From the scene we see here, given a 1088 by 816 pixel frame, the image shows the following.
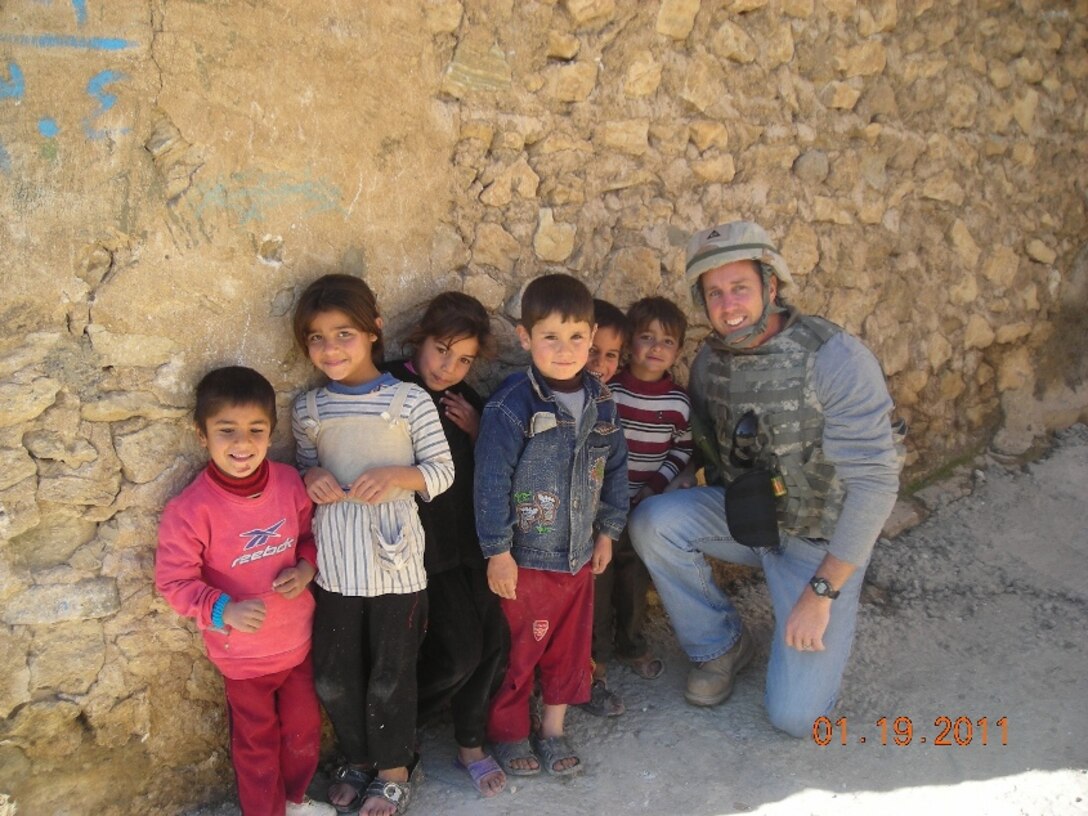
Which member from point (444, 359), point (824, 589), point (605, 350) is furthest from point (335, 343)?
point (824, 589)

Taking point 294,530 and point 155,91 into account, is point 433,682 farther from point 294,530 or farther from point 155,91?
point 155,91

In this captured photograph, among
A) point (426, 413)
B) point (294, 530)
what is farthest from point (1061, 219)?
point (294, 530)

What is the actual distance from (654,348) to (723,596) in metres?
0.87

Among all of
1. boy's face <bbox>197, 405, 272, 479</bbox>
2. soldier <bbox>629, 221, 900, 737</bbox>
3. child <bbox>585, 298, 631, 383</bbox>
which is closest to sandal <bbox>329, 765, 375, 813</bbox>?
boy's face <bbox>197, 405, 272, 479</bbox>

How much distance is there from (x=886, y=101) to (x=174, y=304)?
2874 millimetres

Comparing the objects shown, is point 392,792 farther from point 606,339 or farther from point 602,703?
point 606,339

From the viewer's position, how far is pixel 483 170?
285 cm

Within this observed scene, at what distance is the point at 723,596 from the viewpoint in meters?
3.13

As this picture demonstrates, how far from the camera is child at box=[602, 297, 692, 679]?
3031mm

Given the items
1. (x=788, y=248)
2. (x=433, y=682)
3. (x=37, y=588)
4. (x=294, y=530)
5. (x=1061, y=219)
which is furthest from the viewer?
(x=1061, y=219)

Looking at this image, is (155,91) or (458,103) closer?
(155,91)

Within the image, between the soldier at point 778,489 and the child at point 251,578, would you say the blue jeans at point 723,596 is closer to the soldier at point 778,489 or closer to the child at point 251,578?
the soldier at point 778,489
